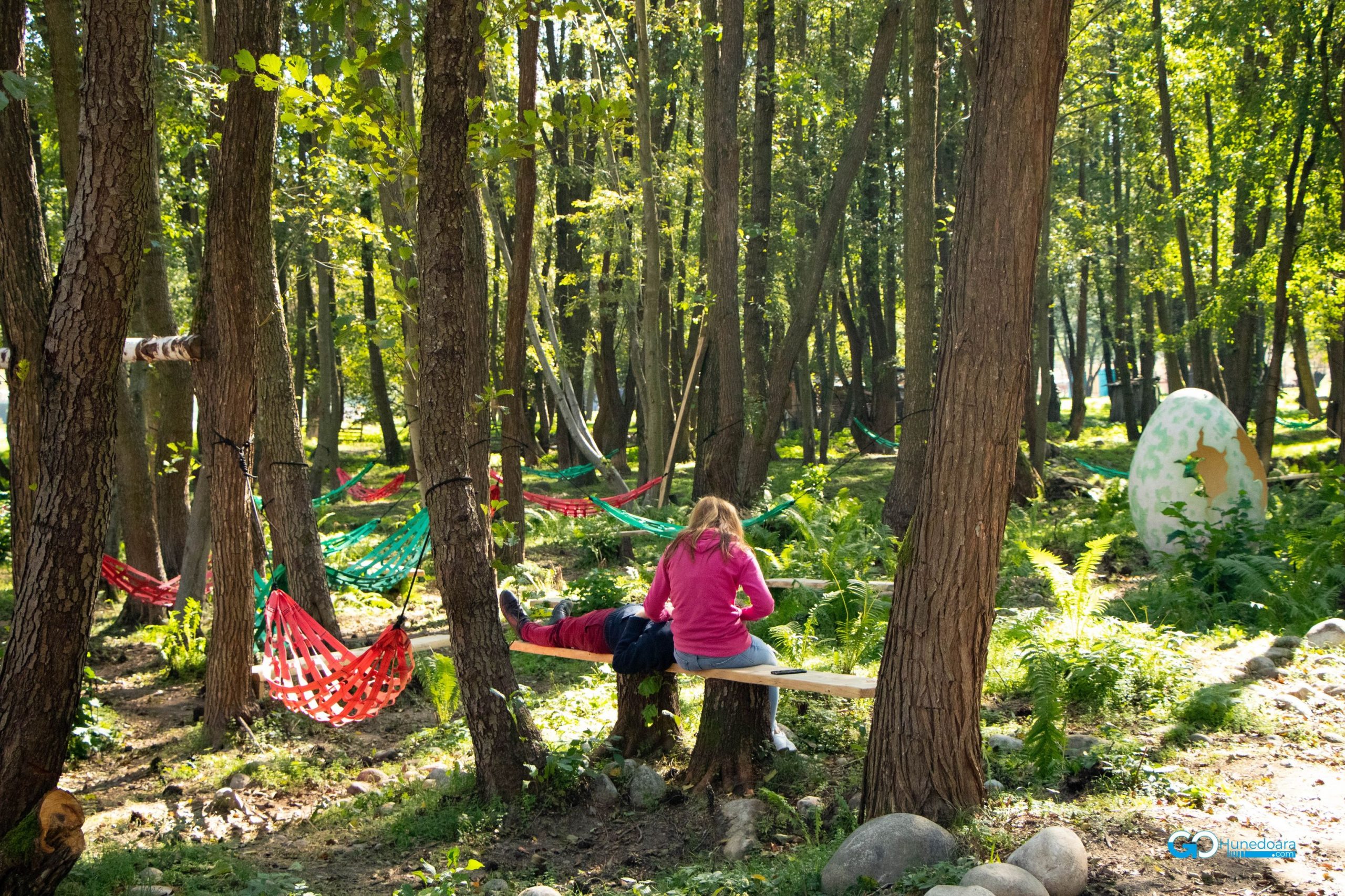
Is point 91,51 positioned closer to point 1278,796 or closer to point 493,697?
point 493,697

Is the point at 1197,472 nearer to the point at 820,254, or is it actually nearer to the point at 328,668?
the point at 820,254

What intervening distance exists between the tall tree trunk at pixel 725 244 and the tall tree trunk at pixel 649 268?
0.16m

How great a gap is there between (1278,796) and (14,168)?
6.44 m

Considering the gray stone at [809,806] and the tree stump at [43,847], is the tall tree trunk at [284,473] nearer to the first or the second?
the tree stump at [43,847]

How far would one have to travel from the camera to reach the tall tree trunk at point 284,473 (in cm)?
634

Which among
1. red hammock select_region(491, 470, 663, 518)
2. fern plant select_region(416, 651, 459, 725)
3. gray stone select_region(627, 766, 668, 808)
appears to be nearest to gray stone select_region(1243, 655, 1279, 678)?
gray stone select_region(627, 766, 668, 808)

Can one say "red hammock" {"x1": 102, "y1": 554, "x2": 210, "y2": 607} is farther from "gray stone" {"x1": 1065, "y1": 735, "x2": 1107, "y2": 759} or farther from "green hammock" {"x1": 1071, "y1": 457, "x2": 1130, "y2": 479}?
"green hammock" {"x1": 1071, "y1": 457, "x2": 1130, "y2": 479}

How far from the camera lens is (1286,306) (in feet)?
41.1

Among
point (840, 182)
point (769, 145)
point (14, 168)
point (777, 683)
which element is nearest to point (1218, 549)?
point (777, 683)

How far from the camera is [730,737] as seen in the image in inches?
187

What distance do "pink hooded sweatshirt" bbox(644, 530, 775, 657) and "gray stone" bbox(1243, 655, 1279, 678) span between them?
2.91 m

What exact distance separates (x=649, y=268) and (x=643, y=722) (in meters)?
7.22

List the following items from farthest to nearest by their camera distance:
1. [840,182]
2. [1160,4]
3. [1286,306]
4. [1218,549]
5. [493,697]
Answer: [1160,4]
[1286,306]
[840,182]
[1218,549]
[493,697]

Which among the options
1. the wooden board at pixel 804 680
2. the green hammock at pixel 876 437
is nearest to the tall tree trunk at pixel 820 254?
the wooden board at pixel 804 680
